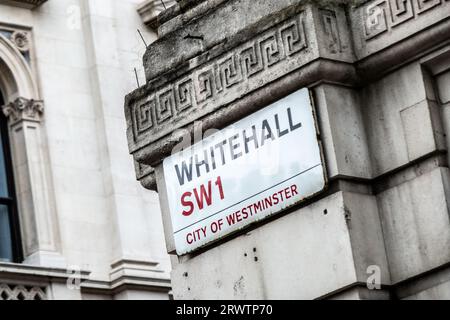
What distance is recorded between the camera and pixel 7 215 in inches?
982

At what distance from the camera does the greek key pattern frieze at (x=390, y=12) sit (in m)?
8.88

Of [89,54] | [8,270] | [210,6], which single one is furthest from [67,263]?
[210,6]

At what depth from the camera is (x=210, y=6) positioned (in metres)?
10.3

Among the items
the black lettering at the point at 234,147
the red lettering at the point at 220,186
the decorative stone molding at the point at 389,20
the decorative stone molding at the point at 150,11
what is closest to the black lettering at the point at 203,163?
the red lettering at the point at 220,186

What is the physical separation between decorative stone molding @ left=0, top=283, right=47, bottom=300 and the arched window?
564mm

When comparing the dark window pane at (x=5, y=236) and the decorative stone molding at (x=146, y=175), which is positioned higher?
the dark window pane at (x=5, y=236)

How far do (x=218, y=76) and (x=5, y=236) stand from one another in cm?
1550

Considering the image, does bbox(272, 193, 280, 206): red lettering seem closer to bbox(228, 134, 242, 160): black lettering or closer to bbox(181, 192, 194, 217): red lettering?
bbox(228, 134, 242, 160): black lettering

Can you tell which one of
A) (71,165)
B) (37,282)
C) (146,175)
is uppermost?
(71,165)

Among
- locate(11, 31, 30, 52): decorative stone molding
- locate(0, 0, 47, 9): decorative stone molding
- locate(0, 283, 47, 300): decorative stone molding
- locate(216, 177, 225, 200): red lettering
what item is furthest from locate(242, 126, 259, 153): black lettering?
locate(0, 0, 47, 9): decorative stone molding

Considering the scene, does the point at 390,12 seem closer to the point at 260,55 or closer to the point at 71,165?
the point at 260,55

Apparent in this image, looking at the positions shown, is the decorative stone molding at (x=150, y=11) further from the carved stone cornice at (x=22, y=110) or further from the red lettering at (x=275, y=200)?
the red lettering at (x=275, y=200)

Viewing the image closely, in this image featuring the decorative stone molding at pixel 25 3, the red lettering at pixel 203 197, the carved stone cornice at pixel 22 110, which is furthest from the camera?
the decorative stone molding at pixel 25 3

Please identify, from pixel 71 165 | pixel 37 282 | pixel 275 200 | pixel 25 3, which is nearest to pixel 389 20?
pixel 275 200
